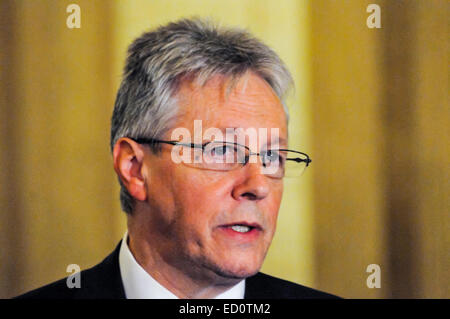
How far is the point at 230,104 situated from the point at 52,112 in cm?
78

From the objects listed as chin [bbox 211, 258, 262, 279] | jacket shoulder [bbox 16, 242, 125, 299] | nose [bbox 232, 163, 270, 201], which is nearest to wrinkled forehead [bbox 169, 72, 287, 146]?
nose [bbox 232, 163, 270, 201]

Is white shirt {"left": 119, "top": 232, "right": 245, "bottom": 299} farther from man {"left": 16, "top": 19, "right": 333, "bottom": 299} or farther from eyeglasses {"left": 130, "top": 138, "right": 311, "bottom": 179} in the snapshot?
eyeglasses {"left": 130, "top": 138, "right": 311, "bottom": 179}

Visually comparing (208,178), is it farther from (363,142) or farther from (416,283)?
(416,283)

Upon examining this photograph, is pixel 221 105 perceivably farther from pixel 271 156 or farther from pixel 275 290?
pixel 275 290

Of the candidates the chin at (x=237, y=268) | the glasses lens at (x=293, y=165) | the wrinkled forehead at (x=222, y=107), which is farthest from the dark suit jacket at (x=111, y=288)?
the wrinkled forehead at (x=222, y=107)

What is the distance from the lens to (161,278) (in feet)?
5.49

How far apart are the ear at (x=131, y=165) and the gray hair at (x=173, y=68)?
0.04 metres

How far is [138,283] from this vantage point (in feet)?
5.51

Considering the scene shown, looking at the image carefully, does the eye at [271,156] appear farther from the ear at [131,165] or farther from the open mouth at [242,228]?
the ear at [131,165]

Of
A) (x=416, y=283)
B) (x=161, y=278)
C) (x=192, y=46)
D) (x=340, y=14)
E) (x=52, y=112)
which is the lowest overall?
(x=416, y=283)

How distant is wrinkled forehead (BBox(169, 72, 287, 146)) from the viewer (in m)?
1.58

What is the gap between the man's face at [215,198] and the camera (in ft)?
5.18
